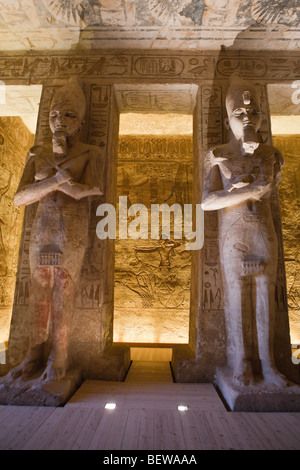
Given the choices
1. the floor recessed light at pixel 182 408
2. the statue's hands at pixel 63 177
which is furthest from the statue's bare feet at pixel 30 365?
the statue's hands at pixel 63 177

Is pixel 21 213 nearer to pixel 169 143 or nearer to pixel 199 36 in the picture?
pixel 169 143

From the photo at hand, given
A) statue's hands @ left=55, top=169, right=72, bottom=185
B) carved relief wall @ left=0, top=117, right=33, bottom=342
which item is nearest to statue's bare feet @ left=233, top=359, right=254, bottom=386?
statue's hands @ left=55, top=169, right=72, bottom=185

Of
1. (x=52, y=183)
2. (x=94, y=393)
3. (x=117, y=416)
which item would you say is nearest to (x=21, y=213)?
(x=52, y=183)

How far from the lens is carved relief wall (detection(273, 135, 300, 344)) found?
16.5 feet

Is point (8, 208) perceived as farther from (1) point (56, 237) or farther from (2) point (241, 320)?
(2) point (241, 320)

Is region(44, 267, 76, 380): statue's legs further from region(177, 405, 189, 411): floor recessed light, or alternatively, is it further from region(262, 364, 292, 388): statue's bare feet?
region(262, 364, 292, 388): statue's bare feet

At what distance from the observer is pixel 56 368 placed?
2238 millimetres

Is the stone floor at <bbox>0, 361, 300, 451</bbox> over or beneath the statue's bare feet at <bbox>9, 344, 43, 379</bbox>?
beneath

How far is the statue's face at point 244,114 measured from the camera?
8.32 feet

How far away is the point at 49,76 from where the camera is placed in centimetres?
335

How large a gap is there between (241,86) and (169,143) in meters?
3.09

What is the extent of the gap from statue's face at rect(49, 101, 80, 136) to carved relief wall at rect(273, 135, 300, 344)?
4.35 metres

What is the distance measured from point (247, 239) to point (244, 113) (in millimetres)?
1211

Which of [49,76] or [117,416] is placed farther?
[49,76]
